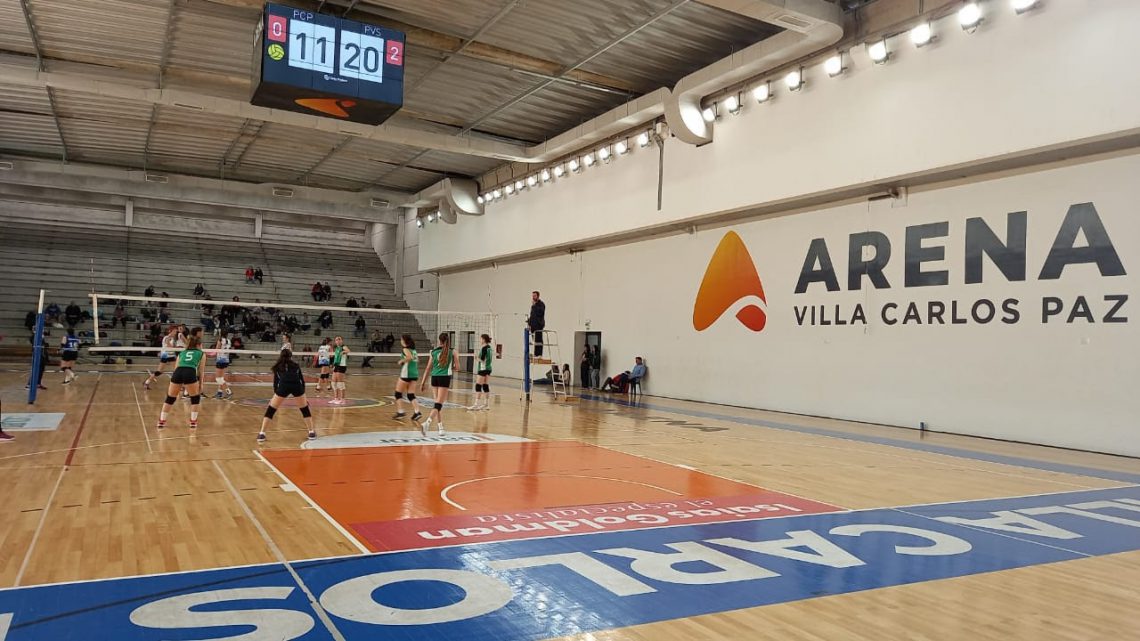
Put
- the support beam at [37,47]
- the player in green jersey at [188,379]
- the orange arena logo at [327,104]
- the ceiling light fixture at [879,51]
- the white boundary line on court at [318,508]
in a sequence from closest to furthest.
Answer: the white boundary line on court at [318,508], the player in green jersey at [188,379], the orange arena logo at [327,104], the ceiling light fixture at [879,51], the support beam at [37,47]

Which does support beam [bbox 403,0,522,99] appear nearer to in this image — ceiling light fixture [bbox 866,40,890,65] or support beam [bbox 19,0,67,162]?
ceiling light fixture [bbox 866,40,890,65]

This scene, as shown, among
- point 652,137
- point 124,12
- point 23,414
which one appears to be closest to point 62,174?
point 124,12

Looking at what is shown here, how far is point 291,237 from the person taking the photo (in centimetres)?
4172

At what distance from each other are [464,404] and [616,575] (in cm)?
1327

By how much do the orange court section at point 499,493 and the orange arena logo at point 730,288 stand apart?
9.00 m

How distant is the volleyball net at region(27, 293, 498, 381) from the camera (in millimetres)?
28844

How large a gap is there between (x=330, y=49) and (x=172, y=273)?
28.7 m

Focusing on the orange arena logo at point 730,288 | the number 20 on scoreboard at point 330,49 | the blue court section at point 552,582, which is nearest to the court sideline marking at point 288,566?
the blue court section at point 552,582

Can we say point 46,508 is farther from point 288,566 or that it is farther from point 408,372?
point 408,372

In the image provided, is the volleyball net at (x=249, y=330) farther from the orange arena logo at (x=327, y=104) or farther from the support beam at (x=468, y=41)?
the orange arena logo at (x=327, y=104)

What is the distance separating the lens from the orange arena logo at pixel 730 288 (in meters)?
18.8

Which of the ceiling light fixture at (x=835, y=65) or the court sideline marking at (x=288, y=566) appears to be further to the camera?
the ceiling light fixture at (x=835, y=65)

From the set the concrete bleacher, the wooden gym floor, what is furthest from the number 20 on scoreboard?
the concrete bleacher

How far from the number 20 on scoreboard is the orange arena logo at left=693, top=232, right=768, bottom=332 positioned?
10.3m
